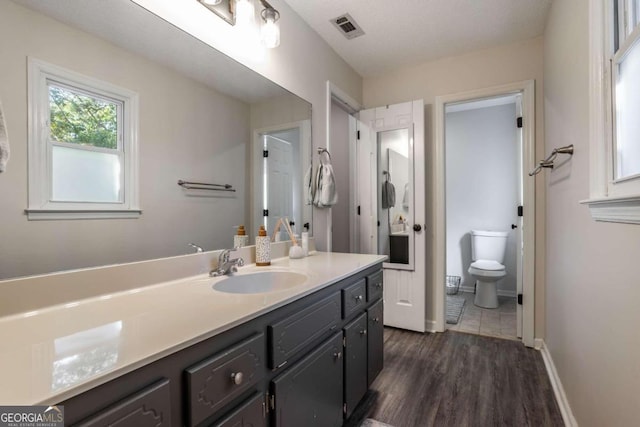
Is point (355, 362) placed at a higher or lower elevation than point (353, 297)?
lower

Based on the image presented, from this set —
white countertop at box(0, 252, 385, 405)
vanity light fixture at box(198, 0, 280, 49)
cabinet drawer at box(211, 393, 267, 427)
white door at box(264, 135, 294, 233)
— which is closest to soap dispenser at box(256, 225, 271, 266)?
white door at box(264, 135, 294, 233)

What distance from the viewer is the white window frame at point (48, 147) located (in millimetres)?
900

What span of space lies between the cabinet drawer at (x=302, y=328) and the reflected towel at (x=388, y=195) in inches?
68.2

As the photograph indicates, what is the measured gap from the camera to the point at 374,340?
180 cm

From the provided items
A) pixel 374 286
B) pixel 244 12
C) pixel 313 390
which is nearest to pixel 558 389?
pixel 374 286

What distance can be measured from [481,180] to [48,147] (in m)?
4.31

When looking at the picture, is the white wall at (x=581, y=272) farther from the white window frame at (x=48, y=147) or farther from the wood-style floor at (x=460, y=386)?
the white window frame at (x=48, y=147)

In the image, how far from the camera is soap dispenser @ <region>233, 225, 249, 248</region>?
1616 mm

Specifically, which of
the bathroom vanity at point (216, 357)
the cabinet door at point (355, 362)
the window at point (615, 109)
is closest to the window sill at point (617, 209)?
the window at point (615, 109)

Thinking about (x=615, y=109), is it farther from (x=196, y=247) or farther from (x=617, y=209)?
(x=196, y=247)

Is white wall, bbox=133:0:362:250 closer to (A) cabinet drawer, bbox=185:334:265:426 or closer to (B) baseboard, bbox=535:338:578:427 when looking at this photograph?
(A) cabinet drawer, bbox=185:334:265:426

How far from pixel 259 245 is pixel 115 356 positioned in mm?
1049

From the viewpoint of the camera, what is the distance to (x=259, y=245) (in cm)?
165

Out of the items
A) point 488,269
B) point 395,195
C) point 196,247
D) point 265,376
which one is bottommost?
point 488,269
